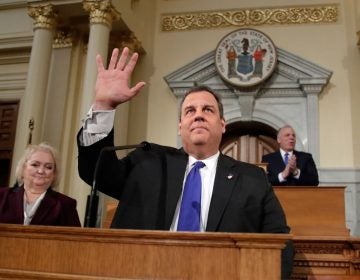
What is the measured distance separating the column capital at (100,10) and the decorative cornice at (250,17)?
1.72 meters

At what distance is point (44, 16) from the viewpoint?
22.9 feet

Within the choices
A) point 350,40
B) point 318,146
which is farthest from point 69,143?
point 350,40

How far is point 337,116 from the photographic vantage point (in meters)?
7.10

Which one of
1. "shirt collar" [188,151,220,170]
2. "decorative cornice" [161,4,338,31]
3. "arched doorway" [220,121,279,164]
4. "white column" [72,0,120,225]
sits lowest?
"shirt collar" [188,151,220,170]

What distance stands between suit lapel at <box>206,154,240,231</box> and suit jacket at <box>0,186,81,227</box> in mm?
1253

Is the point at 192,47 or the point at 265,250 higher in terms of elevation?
the point at 192,47

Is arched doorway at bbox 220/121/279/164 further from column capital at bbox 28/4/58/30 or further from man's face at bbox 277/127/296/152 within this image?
column capital at bbox 28/4/58/30

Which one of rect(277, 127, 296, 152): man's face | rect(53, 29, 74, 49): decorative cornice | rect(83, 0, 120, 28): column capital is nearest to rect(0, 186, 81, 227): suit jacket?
rect(277, 127, 296, 152): man's face

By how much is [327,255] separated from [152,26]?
239 inches

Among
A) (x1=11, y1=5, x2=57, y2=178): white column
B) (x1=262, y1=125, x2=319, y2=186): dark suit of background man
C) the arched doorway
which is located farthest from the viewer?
the arched doorway

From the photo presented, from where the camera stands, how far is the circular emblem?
731cm

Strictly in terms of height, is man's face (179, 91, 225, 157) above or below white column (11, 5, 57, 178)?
below

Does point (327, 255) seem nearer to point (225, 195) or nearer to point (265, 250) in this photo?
point (225, 195)

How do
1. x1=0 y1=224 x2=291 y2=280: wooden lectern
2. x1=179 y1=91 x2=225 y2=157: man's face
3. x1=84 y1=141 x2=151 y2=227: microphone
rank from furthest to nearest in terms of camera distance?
x1=179 y1=91 x2=225 y2=157: man's face, x1=84 y1=141 x2=151 y2=227: microphone, x1=0 y1=224 x2=291 y2=280: wooden lectern
